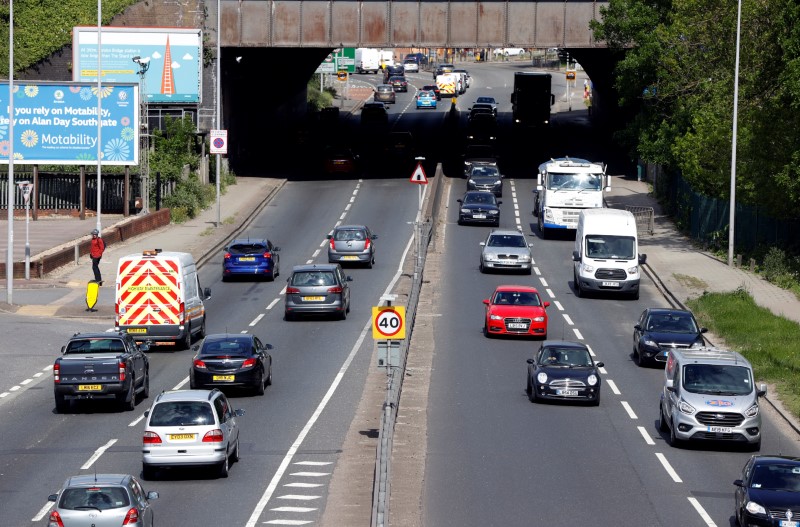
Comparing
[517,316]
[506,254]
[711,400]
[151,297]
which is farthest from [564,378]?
[506,254]

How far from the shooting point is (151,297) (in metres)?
35.6

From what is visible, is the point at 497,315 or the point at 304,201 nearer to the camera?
the point at 497,315

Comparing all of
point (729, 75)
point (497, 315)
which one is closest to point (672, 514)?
point (497, 315)

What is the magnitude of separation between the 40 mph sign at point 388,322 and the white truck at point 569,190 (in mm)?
32916

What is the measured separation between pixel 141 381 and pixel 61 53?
49230 millimetres

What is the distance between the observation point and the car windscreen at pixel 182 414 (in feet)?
75.3

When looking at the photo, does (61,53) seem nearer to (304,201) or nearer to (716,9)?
(304,201)

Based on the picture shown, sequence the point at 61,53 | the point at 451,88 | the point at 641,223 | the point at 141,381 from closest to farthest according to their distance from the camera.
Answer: the point at 141,381 → the point at 641,223 → the point at 61,53 → the point at 451,88

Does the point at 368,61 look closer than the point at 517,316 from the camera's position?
No

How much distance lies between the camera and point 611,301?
46344 mm

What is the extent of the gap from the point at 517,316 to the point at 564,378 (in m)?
8.45

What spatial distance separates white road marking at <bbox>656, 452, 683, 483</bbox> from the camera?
24047mm

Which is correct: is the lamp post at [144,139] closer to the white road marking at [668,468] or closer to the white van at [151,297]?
the white van at [151,297]

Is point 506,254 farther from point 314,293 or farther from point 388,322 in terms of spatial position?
point 388,322
